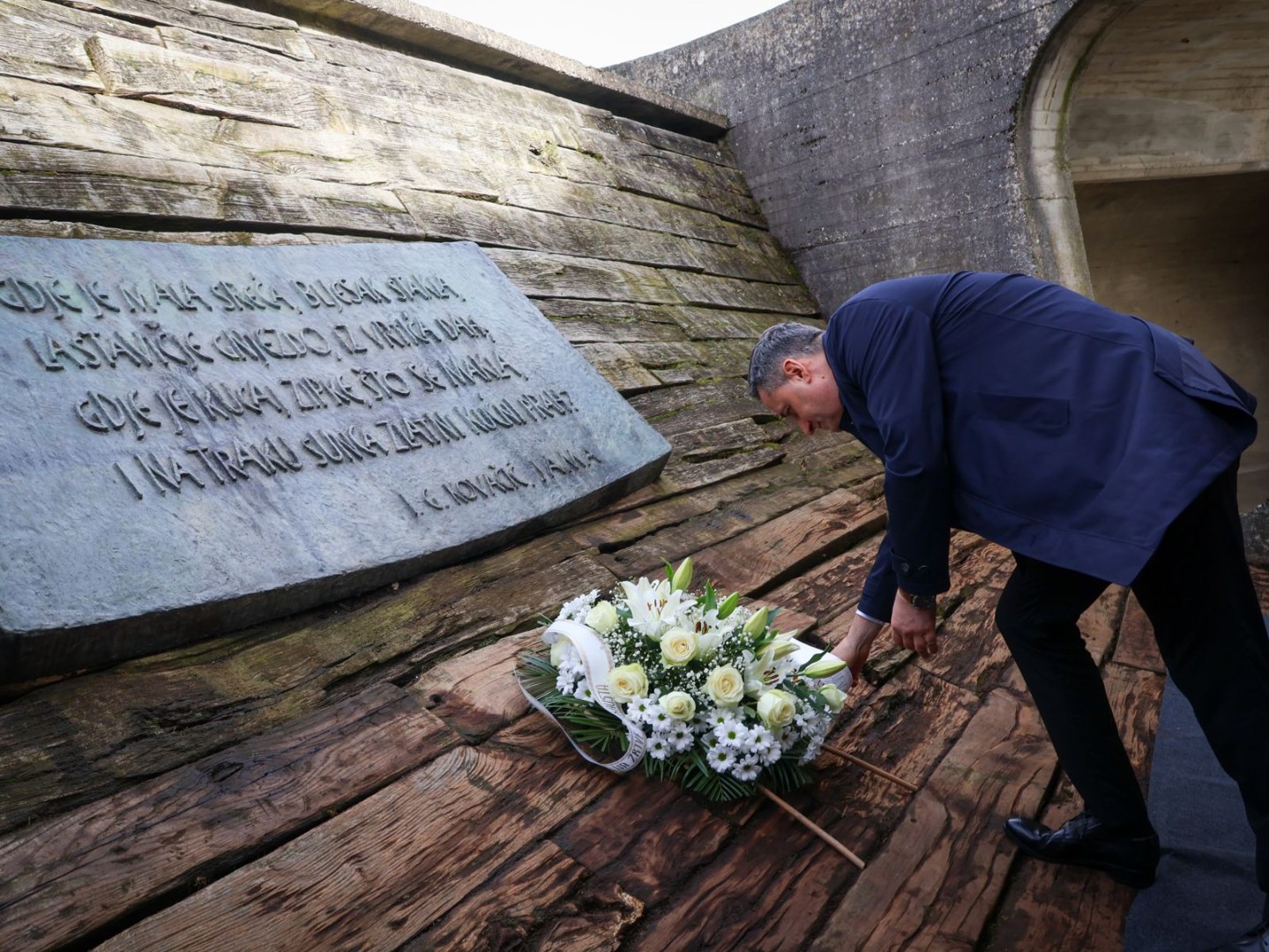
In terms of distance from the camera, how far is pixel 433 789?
1886 millimetres

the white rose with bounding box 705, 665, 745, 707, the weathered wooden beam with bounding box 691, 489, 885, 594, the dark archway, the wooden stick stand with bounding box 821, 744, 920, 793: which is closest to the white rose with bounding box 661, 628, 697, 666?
the white rose with bounding box 705, 665, 745, 707

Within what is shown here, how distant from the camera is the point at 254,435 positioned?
8.21 ft

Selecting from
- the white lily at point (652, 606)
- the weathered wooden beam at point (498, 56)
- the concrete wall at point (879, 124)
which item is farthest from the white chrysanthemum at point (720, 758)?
the concrete wall at point (879, 124)

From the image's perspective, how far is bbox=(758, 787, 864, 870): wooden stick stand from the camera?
1934mm

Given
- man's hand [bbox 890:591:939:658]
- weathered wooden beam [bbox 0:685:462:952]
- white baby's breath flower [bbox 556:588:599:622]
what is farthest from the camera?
white baby's breath flower [bbox 556:588:599:622]

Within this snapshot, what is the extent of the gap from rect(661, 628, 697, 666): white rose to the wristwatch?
50 centimetres

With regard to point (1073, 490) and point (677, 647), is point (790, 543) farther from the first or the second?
point (1073, 490)

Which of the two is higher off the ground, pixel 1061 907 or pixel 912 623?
pixel 912 623

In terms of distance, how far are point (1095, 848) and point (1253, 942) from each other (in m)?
0.33

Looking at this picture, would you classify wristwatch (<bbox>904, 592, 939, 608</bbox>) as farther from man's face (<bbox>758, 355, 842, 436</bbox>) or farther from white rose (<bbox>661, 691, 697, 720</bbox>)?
white rose (<bbox>661, 691, 697, 720</bbox>)

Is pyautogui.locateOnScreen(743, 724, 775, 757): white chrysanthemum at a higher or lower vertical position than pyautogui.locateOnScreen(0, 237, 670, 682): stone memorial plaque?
lower

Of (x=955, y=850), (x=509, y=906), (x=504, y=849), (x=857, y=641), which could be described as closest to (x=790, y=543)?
(x=857, y=641)

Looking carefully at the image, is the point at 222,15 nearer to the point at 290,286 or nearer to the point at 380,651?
the point at 290,286

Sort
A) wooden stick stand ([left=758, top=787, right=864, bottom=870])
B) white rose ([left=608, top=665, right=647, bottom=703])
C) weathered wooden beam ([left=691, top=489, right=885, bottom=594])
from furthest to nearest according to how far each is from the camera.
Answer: weathered wooden beam ([left=691, top=489, right=885, bottom=594]) → white rose ([left=608, top=665, right=647, bottom=703]) → wooden stick stand ([left=758, top=787, right=864, bottom=870])
